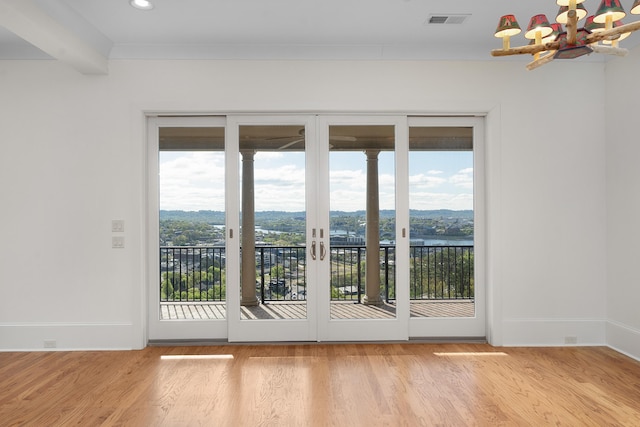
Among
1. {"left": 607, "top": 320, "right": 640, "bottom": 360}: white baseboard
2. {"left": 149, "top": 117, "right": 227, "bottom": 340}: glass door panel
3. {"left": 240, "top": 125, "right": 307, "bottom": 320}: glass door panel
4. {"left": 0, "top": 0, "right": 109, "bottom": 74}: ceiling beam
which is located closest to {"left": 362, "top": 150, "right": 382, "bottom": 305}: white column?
{"left": 240, "top": 125, "right": 307, "bottom": 320}: glass door panel

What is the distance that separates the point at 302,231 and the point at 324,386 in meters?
1.58

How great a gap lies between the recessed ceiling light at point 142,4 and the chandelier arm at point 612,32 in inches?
116

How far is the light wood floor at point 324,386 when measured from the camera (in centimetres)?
273

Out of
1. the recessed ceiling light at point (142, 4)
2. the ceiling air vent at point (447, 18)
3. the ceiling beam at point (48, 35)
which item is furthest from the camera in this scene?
the ceiling air vent at point (447, 18)

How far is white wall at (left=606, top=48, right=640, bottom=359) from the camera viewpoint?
12.6 feet

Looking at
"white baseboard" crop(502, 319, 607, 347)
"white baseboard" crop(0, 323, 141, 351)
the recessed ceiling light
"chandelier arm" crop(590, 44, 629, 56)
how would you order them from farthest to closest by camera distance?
"white baseboard" crop(502, 319, 607, 347), "white baseboard" crop(0, 323, 141, 351), the recessed ceiling light, "chandelier arm" crop(590, 44, 629, 56)

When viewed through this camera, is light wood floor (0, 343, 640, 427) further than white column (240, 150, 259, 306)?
No

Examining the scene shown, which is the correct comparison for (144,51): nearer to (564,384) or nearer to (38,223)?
(38,223)

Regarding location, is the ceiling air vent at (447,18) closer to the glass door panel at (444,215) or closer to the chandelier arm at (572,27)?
the glass door panel at (444,215)

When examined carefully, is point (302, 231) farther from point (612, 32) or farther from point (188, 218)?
point (612, 32)

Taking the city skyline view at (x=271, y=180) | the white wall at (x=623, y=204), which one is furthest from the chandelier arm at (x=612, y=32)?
the city skyline view at (x=271, y=180)

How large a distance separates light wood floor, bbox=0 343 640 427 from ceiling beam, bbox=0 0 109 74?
258 centimetres

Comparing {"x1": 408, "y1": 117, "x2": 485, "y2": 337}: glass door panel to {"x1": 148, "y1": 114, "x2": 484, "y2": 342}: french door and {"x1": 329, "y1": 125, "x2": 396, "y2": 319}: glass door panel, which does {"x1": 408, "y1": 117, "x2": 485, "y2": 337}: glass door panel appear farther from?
{"x1": 329, "y1": 125, "x2": 396, "y2": 319}: glass door panel

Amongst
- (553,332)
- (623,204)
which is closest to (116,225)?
(553,332)
